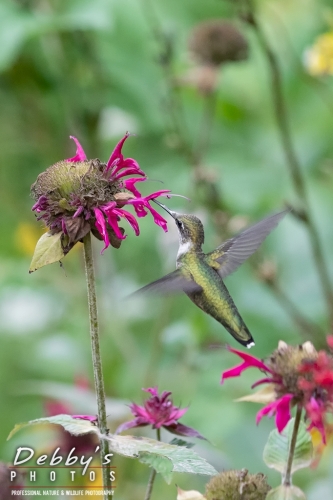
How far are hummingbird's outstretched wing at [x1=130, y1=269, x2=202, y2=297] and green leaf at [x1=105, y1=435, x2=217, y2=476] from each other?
5.0 inches

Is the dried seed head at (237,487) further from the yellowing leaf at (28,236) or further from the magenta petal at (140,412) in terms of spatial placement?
the yellowing leaf at (28,236)

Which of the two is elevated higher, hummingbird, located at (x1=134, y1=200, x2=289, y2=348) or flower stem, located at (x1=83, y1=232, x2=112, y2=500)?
hummingbird, located at (x1=134, y1=200, x2=289, y2=348)

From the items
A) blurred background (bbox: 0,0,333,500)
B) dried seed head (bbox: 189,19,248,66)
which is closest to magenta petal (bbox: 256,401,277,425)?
blurred background (bbox: 0,0,333,500)

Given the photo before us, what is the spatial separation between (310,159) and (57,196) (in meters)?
1.46

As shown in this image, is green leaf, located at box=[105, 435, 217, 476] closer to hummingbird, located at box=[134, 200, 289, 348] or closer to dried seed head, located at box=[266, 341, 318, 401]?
dried seed head, located at box=[266, 341, 318, 401]

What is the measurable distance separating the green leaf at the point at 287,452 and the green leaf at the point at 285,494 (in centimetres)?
4

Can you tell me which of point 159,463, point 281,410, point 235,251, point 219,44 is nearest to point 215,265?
point 235,251

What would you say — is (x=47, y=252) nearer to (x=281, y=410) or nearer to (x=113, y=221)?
(x=113, y=221)

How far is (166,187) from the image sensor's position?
5.74 ft

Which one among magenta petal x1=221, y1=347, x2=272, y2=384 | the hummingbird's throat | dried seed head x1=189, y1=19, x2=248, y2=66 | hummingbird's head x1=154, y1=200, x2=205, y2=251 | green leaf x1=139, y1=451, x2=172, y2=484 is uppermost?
dried seed head x1=189, y1=19, x2=248, y2=66

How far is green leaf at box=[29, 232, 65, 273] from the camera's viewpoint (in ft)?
1.85

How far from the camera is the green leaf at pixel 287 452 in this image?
2.06 ft

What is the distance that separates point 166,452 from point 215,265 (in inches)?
16.2

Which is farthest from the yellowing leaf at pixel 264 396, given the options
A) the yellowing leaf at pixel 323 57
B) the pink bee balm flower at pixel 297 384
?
the yellowing leaf at pixel 323 57
